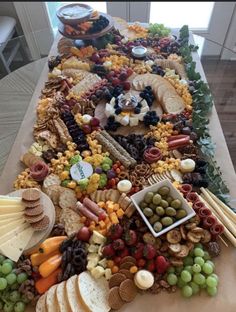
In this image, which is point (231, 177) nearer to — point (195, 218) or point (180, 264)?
point (195, 218)

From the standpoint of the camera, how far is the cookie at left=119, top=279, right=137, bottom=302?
1.08 meters

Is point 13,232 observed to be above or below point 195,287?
above

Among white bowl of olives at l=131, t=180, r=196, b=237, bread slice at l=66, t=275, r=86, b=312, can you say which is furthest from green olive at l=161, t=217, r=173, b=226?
bread slice at l=66, t=275, r=86, b=312

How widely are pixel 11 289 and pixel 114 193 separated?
539mm

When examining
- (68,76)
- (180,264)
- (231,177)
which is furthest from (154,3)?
(180,264)

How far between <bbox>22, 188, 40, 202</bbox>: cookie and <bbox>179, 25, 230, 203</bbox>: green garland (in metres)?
0.74

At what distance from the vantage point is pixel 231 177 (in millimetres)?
1418

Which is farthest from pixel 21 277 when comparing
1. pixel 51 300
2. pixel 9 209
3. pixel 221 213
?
pixel 221 213

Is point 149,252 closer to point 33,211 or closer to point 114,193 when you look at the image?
point 114,193

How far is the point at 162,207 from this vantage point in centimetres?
122

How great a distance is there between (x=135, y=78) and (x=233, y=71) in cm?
67

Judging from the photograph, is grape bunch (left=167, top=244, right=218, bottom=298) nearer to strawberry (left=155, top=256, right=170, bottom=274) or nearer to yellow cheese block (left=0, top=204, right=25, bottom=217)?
strawberry (left=155, top=256, right=170, bottom=274)

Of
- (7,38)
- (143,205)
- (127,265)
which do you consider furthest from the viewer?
(7,38)

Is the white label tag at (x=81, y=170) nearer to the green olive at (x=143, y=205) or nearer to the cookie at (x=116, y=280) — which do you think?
the green olive at (x=143, y=205)
